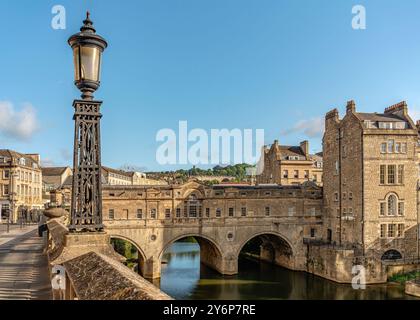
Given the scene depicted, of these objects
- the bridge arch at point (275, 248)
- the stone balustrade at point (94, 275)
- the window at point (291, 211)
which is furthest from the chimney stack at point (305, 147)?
the stone balustrade at point (94, 275)

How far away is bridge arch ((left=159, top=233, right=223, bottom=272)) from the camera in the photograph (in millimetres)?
46344

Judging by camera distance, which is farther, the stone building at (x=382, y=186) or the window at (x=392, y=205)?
the window at (x=392, y=205)

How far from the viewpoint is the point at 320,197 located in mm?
51562

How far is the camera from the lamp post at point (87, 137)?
30.2 feet

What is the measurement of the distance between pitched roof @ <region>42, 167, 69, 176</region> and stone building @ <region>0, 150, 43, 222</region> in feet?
66.5

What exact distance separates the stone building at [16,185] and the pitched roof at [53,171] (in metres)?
20.3

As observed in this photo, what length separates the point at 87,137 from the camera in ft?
31.2

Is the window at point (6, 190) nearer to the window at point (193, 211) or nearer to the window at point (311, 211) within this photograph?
the window at point (193, 211)

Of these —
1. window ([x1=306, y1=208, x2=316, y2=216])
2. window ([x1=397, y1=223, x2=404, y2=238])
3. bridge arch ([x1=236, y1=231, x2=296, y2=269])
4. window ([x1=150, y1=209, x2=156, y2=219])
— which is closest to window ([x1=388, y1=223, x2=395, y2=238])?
window ([x1=397, y1=223, x2=404, y2=238])

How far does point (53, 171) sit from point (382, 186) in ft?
216

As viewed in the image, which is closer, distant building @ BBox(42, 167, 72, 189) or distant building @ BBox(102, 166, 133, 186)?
distant building @ BBox(42, 167, 72, 189)

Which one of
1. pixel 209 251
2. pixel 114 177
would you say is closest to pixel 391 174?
pixel 209 251

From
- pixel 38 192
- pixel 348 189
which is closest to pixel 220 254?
pixel 348 189

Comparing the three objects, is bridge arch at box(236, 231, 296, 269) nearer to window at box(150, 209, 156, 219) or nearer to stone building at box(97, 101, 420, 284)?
stone building at box(97, 101, 420, 284)
